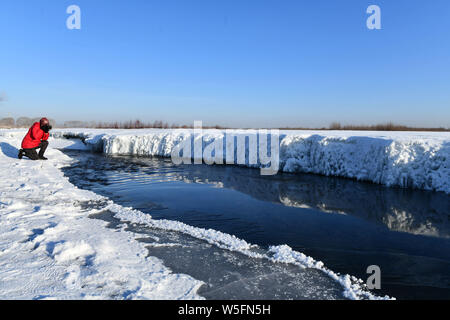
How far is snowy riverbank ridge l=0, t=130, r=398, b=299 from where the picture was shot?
3055mm

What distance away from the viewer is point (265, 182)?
1052 cm

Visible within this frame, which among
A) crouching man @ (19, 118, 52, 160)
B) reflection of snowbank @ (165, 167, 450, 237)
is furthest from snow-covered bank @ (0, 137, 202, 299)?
crouching man @ (19, 118, 52, 160)

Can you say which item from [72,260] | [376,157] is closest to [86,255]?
[72,260]

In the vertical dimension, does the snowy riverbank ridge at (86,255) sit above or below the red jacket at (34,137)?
below

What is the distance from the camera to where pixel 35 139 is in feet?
41.1

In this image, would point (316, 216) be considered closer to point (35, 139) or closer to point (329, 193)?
point (329, 193)

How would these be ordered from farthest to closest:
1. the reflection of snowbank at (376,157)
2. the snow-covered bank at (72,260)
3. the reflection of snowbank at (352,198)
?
the reflection of snowbank at (376,157) → the reflection of snowbank at (352,198) → the snow-covered bank at (72,260)

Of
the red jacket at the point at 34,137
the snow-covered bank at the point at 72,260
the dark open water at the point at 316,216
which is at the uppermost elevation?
the red jacket at the point at 34,137

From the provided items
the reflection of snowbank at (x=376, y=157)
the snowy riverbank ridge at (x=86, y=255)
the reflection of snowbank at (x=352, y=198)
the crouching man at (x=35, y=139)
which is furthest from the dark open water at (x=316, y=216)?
the crouching man at (x=35, y=139)

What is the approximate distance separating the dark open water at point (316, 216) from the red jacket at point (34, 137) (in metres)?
2.45

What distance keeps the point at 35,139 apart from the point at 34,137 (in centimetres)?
12

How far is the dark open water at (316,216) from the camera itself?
13.1 feet

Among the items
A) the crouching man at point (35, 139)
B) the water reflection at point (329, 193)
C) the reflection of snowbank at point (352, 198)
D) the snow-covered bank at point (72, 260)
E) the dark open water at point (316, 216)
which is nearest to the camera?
the snow-covered bank at point (72, 260)

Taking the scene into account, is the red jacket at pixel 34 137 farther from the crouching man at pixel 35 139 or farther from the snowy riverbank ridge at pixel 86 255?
the snowy riverbank ridge at pixel 86 255
